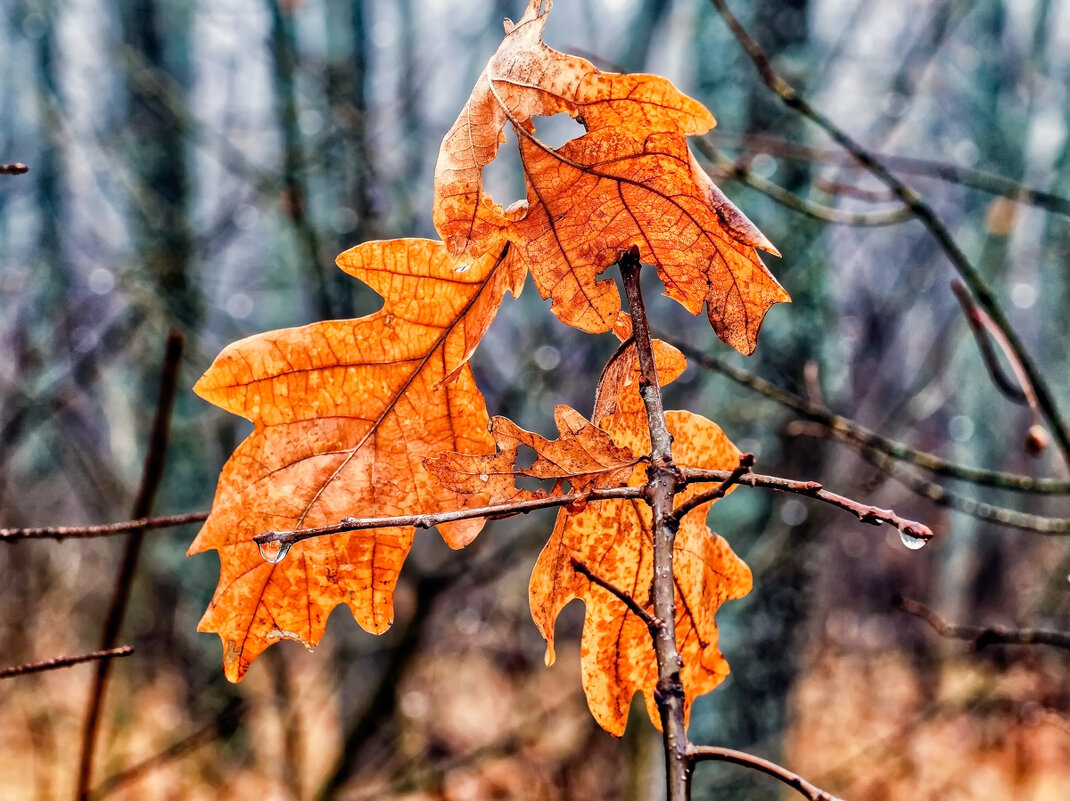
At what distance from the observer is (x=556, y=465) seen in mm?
480

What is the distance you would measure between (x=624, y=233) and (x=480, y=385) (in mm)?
2088

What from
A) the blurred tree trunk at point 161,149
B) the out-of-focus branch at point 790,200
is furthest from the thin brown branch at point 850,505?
the blurred tree trunk at point 161,149

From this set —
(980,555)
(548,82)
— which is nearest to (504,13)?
(548,82)

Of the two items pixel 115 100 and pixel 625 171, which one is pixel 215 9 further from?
pixel 625 171

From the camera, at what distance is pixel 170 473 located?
3.79m

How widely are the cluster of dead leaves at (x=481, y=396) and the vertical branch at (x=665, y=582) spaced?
61mm

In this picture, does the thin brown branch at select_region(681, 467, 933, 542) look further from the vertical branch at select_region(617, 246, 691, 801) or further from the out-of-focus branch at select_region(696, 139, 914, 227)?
the out-of-focus branch at select_region(696, 139, 914, 227)

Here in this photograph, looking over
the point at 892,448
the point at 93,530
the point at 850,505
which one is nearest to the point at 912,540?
the point at 850,505

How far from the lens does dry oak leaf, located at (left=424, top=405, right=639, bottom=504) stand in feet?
1.56

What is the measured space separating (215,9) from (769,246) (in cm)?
368

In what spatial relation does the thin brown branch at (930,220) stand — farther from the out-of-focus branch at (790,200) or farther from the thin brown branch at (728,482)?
the thin brown branch at (728,482)

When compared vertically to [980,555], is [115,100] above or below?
above

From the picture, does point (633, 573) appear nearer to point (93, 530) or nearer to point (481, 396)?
point (481, 396)

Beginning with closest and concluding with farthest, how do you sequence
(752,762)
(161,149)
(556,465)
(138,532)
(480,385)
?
(752,762)
(556,465)
(138,532)
(480,385)
(161,149)
